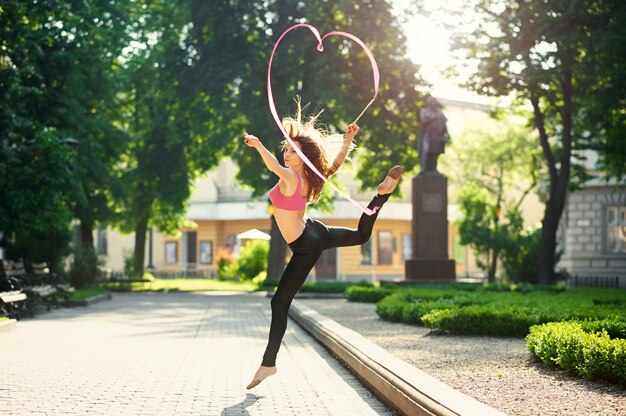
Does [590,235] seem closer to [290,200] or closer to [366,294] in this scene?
[366,294]

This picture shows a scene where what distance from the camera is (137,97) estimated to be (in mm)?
42031

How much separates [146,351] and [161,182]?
94.0 feet

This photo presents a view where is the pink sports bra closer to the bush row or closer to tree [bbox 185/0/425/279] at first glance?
the bush row

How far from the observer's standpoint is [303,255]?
29.0ft

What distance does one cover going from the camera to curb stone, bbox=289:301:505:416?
22.2 feet

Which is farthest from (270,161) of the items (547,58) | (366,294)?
(547,58)

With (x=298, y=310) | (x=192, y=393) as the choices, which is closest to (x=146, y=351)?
(x=192, y=393)

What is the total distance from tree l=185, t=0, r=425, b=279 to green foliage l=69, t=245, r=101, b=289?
23.4 feet

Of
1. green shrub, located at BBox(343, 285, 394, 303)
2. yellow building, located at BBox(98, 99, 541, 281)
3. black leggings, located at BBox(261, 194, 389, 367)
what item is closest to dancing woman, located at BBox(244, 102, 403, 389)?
black leggings, located at BBox(261, 194, 389, 367)

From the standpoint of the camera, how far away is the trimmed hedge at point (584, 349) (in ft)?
27.8

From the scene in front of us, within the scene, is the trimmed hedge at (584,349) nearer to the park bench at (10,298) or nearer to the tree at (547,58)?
the park bench at (10,298)

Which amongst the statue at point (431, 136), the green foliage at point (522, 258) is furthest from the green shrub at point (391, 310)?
the green foliage at point (522, 258)

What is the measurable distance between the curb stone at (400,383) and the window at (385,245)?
5717 centimetres

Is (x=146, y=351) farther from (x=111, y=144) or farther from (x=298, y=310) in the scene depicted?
(x=111, y=144)
